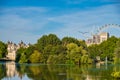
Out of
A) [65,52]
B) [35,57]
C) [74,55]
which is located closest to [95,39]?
[35,57]

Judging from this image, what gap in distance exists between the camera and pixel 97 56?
78.0 metres

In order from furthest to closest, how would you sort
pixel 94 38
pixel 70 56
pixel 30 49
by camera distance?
1. pixel 94 38
2. pixel 30 49
3. pixel 70 56

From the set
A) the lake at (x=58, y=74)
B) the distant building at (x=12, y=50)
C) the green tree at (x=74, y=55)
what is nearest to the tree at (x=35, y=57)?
the green tree at (x=74, y=55)

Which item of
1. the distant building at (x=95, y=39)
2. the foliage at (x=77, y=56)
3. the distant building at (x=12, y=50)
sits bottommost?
the foliage at (x=77, y=56)

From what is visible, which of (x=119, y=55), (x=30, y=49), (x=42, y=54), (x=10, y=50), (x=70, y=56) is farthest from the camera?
(x=10, y=50)

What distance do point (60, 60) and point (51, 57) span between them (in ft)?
6.53

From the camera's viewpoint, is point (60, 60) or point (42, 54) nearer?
point (60, 60)

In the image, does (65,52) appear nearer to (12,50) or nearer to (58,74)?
(58,74)

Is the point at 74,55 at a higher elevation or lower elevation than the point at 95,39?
lower

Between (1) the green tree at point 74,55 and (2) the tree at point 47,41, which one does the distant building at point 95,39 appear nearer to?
(2) the tree at point 47,41

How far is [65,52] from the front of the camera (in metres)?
63.2

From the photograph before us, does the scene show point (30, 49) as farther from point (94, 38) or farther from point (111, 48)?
point (94, 38)

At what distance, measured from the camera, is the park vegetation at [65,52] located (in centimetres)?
5972

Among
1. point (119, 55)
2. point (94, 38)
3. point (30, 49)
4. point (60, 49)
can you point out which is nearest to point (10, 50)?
point (94, 38)
